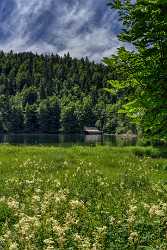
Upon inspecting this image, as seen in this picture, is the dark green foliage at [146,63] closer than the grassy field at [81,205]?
No

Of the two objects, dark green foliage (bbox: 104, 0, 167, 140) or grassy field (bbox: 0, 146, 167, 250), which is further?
dark green foliage (bbox: 104, 0, 167, 140)

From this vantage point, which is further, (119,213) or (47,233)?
(119,213)

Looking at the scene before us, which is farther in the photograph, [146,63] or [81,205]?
[146,63]

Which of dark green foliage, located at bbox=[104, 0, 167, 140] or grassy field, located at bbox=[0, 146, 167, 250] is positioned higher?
dark green foliage, located at bbox=[104, 0, 167, 140]

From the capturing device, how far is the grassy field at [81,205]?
12094 millimetres

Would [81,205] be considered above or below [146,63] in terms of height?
below

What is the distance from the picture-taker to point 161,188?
2214 centimetres

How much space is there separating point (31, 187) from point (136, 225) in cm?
755

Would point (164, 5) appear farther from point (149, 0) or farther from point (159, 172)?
point (159, 172)

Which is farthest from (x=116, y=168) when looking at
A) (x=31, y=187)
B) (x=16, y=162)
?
(x=31, y=187)

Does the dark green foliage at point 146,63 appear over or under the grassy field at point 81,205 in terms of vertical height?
over

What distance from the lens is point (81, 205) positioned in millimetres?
13781

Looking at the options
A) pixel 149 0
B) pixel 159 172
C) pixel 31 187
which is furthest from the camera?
pixel 159 172

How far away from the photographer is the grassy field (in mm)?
12094
